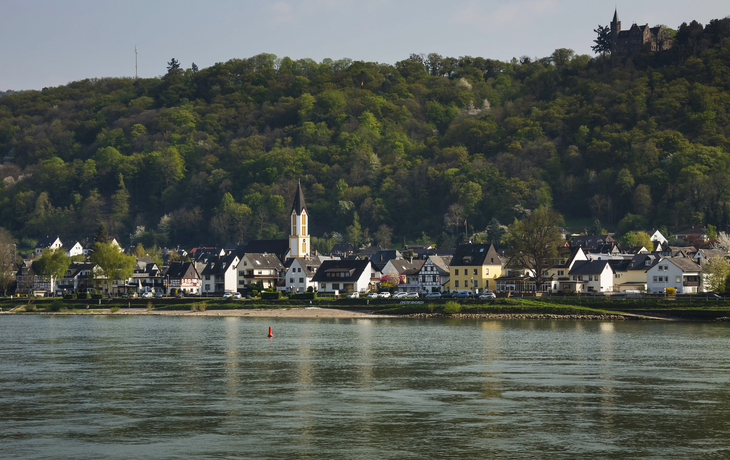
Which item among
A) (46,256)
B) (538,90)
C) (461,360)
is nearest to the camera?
(461,360)

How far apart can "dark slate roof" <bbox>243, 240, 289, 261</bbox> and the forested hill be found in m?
35.4

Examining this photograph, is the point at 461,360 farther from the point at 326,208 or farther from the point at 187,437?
the point at 326,208

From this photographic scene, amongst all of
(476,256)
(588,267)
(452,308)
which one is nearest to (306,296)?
(452,308)

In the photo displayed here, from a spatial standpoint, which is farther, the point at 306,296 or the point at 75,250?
the point at 75,250

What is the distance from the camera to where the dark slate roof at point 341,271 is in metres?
90.1

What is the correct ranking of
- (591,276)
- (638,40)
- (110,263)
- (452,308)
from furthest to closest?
(638,40)
(110,263)
(591,276)
(452,308)

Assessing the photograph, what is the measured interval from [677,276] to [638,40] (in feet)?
402

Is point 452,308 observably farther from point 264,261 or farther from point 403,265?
point 264,261

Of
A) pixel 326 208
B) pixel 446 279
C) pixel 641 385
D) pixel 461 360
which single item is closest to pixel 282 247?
pixel 446 279

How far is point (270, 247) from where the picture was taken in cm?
11494

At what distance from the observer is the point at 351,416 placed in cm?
2331

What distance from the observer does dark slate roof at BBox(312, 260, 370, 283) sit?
295 ft

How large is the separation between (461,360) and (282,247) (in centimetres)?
7918

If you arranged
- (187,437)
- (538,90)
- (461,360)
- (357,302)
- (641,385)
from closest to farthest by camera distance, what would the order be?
(187,437), (641,385), (461,360), (357,302), (538,90)
